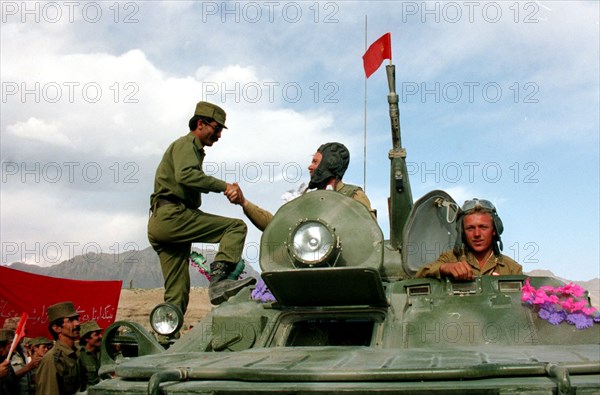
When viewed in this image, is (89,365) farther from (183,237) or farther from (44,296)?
(44,296)

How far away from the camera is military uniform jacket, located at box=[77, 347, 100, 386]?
26.0 feet

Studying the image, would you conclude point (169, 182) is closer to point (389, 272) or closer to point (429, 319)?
point (389, 272)

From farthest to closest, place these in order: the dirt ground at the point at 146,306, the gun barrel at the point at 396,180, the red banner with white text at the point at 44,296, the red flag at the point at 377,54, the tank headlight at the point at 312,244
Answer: the dirt ground at the point at 146,306, the red banner with white text at the point at 44,296, the red flag at the point at 377,54, the gun barrel at the point at 396,180, the tank headlight at the point at 312,244

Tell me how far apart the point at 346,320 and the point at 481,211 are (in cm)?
126

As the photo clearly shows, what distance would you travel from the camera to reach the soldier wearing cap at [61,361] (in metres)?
7.24

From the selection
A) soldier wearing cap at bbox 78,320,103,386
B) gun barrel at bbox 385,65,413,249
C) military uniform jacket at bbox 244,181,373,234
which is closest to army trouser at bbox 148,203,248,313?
military uniform jacket at bbox 244,181,373,234

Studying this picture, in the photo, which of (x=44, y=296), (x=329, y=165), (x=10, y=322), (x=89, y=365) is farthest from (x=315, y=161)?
(x=44, y=296)

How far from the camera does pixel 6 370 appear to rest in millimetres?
7688

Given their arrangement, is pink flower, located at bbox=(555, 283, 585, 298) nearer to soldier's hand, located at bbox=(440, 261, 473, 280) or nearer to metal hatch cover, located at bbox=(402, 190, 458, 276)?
soldier's hand, located at bbox=(440, 261, 473, 280)

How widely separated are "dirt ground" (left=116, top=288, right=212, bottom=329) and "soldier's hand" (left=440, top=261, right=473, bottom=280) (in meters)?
16.5

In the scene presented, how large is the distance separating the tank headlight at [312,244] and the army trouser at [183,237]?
4.56 ft

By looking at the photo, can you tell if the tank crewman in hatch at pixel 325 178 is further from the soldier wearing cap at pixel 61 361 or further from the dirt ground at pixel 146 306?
the dirt ground at pixel 146 306

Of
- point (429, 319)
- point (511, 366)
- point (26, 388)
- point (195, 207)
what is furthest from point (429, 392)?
point (26, 388)

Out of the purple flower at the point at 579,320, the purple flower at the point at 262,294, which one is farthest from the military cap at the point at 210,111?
the purple flower at the point at 579,320
